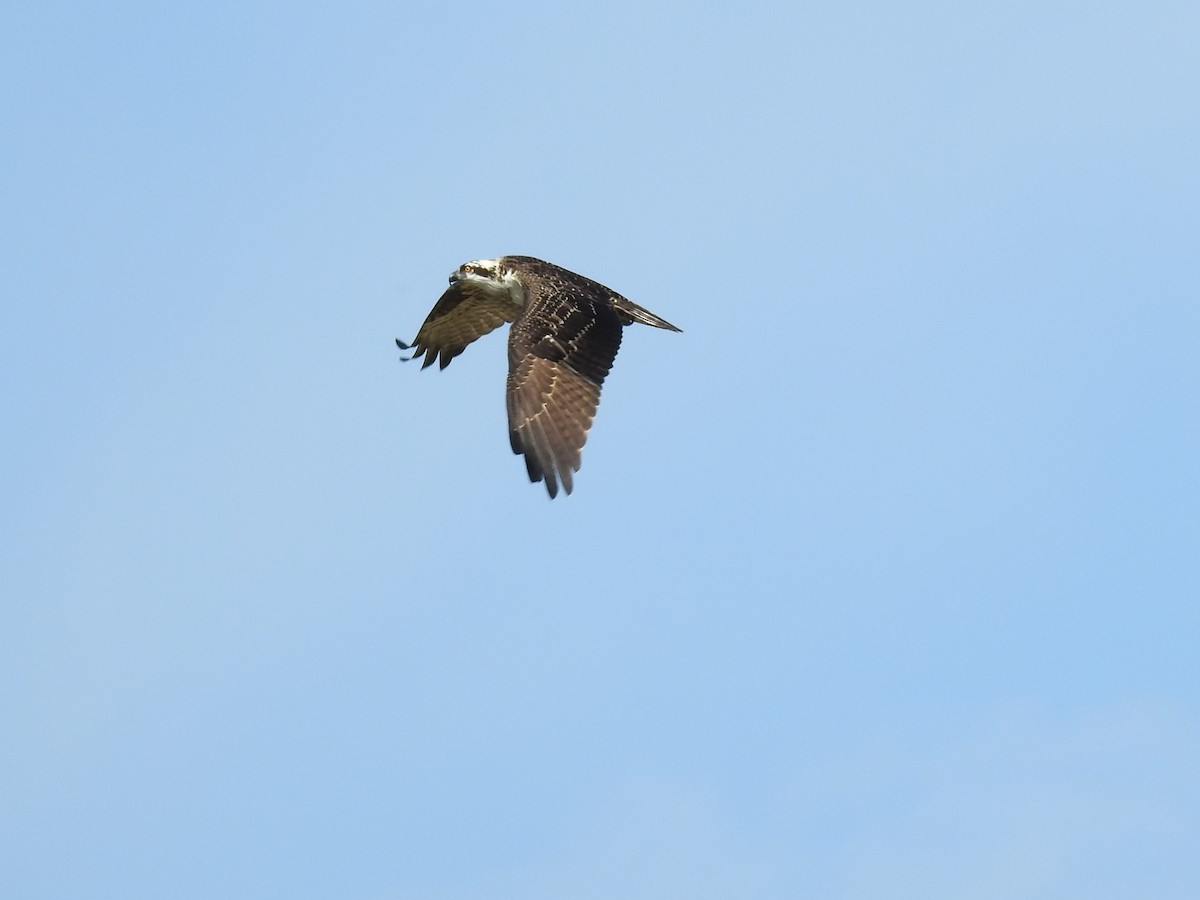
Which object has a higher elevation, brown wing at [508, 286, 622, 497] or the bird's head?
the bird's head

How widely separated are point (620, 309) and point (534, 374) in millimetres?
2404

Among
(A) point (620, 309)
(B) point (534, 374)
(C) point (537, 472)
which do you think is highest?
(A) point (620, 309)

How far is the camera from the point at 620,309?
984 inches

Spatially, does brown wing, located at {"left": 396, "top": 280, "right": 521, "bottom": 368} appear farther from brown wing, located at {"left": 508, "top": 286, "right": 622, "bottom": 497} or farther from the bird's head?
brown wing, located at {"left": 508, "top": 286, "right": 622, "bottom": 497}

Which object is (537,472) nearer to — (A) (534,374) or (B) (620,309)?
(A) (534,374)

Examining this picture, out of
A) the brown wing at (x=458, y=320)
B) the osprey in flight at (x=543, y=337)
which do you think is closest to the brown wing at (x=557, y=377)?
the osprey in flight at (x=543, y=337)

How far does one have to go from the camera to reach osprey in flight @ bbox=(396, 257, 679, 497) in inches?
867

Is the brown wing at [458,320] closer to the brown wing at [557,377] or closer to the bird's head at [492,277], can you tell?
the bird's head at [492,277]

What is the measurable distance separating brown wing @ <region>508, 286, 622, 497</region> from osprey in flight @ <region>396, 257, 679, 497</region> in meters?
0.01

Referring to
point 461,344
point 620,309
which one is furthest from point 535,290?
point 461,344

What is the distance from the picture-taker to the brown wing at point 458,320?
27.0 meters

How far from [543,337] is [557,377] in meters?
0.85

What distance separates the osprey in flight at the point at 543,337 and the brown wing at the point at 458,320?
13mm

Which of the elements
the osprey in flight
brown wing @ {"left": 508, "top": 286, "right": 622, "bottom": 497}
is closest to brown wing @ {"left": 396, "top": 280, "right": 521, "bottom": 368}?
the osprey in flight
